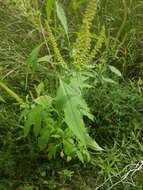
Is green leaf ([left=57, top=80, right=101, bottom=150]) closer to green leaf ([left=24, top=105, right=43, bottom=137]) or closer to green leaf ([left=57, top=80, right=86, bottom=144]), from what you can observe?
green leaf ([left=57, top=80, right=86, bottom=144])

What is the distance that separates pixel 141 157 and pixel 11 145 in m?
0.53

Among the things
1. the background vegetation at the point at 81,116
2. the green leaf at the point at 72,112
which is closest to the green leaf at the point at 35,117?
the background vegetation at the point at 81,116

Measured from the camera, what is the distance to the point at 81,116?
159cm

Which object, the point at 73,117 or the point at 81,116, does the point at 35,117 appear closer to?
the point at 81,116

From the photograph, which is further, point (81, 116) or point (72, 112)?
point (81, 116)

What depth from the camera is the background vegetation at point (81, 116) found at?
5.52 feet

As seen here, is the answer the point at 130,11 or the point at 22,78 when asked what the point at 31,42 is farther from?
the point at 130,11

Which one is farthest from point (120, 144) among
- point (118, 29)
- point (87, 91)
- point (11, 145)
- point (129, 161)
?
point (118, 29)

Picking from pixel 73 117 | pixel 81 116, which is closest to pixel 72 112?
pixel 73 117

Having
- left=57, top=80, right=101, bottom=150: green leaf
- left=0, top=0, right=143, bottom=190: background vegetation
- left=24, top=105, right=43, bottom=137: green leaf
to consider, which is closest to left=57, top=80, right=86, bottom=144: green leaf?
left=57, top=80, right=101, bottom=150: green leaf

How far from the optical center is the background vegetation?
5.52 feet

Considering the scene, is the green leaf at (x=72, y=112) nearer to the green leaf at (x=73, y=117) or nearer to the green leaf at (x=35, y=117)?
the green leaf at (x=73, y=117)

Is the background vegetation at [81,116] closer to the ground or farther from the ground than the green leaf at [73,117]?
closer to the ground

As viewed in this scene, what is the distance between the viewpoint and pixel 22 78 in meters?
2.26
